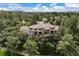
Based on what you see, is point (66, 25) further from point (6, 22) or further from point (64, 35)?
point (6, 22)

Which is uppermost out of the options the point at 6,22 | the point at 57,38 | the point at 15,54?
the point at 6,22

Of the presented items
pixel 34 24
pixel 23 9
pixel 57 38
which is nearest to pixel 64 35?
pixel 57 38

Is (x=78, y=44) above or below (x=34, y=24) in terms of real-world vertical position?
below
